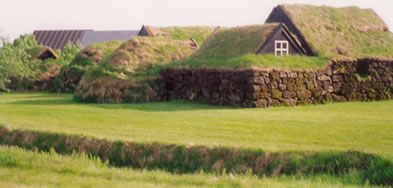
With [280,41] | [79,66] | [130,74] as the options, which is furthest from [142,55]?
[79,66]

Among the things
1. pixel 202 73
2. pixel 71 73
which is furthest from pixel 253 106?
pixel 71 73

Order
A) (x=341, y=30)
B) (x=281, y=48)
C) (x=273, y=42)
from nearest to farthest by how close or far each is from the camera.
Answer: (x=273, y=42) → (x=281, y=48) → (x=341, y=30)

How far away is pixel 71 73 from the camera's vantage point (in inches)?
1469

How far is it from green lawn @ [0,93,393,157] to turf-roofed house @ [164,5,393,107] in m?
2.43

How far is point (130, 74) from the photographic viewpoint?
87.9 ft

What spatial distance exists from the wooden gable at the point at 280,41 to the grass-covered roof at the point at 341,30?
1.12 meters

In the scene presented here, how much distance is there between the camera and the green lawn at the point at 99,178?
8.55 metres

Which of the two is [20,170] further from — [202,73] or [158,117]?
[202,73]

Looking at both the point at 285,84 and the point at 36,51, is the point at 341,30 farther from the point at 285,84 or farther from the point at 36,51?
the point at 36,51

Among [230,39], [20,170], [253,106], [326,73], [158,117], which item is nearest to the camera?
[20,170]

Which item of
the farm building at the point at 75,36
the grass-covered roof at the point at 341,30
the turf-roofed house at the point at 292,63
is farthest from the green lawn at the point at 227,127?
the farm building at the point at 75,36

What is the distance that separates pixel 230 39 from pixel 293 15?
164 inches

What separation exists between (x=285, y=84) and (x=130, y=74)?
8937mm

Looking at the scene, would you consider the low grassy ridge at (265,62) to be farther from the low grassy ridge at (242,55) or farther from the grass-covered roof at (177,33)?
the grass-covered roof at (177,33)
